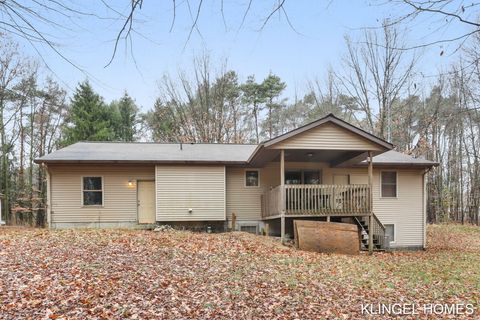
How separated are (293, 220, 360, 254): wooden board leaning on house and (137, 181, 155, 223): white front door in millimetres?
6601

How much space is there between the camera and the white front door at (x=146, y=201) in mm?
15062

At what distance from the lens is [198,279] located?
23.6 ft

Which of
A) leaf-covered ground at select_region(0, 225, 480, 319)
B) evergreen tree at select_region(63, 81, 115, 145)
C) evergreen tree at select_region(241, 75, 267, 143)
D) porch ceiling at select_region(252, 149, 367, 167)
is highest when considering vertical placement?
evergreen tree at select_region(241, 75, 267, 143)

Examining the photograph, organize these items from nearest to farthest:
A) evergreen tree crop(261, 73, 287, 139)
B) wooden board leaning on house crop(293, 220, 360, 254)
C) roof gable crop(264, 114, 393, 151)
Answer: wooden board leaning on house crop(293, 220, 360, 254), roof gable crop(264, 114, 393, 151), evergreen tree crop(261, 73, 287, 139)

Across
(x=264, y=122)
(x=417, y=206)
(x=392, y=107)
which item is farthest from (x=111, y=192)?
(x=392, y=107)

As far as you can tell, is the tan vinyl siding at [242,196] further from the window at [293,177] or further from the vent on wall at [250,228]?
the window at [293,177]

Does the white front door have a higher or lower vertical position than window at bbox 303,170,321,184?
lower

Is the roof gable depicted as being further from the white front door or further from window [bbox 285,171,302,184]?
the white front door

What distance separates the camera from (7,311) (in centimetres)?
497

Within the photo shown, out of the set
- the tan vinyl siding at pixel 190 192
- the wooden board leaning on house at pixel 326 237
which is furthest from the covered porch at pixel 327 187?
the tan vinyl siding at pixel 190 192

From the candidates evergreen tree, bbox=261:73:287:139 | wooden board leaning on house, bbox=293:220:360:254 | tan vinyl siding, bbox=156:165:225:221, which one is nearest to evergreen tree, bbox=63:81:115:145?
evergreen tree, bbox=261:73:287:139

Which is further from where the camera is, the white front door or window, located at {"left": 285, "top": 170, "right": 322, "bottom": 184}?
window, located at {"left": 285, "top": 170, "right": 322, "bottom": 184}

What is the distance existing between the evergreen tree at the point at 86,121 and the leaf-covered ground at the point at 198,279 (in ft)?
52.9

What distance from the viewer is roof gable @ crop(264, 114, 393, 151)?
12.3 m
